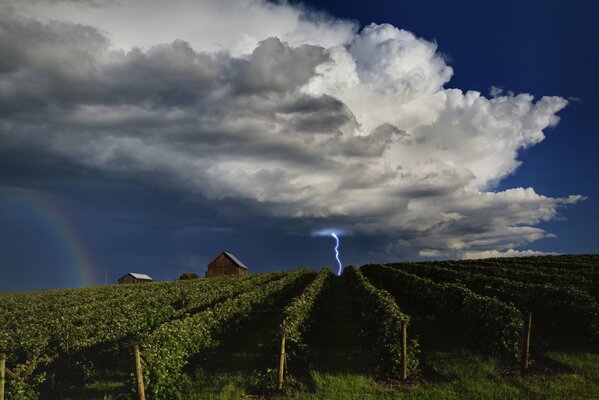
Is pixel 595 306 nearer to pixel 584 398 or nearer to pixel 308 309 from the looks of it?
pixel 584 398

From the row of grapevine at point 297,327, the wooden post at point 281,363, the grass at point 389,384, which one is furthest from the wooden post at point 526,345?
the wooden post at point 281,363

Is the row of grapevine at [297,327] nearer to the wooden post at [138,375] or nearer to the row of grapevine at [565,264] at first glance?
the wooden post at [138,375]

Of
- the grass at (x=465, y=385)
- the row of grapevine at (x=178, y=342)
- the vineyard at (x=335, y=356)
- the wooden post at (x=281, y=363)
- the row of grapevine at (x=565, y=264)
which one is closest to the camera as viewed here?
the grass at (x=465, y=385)

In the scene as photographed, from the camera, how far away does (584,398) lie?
14.3 m

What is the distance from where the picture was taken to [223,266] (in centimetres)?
11619

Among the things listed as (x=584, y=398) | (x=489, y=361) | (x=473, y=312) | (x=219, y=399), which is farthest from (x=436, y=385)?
(x=219, y=399)

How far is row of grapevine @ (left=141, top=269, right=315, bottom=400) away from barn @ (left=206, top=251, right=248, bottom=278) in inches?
3429

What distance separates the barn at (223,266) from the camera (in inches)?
4557

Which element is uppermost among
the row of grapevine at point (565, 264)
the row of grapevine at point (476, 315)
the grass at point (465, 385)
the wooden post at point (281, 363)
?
the row of grapevine at point (565, 264)

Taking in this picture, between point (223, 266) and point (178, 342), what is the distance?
101m

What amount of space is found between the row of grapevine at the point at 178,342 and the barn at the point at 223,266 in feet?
286

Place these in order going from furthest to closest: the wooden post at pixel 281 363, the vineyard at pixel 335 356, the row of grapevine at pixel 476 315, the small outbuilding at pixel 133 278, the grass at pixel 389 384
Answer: the small outbuilding at pixel 133 278 < the row of grapevine at pixel 476 315 < the wooden post at pixel 281 363 < the vineyard at pixel 335 356 < the grass at pixel 389 384

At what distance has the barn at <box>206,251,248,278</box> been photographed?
116m

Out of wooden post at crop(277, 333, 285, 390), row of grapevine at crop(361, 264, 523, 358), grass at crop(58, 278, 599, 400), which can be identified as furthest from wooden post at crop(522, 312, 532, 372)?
wooden post at crop(277, 333, 285, 390)
